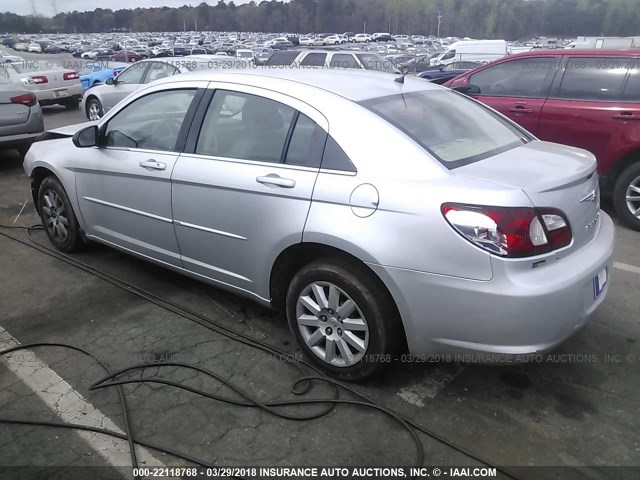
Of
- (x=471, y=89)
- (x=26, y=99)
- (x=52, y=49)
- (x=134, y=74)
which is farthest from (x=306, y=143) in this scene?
(x=52, y=49)

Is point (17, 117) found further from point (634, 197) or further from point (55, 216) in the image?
point (634, 197)

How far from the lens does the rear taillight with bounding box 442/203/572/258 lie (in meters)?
2.44

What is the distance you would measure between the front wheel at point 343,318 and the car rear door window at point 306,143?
561 millimetres

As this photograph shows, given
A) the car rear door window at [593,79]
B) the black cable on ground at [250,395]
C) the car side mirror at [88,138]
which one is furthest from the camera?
the car rear door window at [593,79]

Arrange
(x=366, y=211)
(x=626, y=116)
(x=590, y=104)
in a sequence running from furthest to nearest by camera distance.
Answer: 1. (x=590, y=104)
2. (x=626, y=116)
3. (x=366, y=211)

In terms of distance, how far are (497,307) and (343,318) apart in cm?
82

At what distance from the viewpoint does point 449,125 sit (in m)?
3.21

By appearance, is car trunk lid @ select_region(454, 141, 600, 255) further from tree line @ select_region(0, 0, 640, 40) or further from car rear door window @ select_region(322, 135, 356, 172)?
tree line @ select_region(0, 0, 640, 40)

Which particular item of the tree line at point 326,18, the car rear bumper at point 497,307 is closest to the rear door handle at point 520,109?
the car rear bumper at point 497,307

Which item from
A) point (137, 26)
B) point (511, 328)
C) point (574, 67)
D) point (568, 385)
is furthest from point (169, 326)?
point (137, 26)

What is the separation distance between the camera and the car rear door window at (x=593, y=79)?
566 centimetres

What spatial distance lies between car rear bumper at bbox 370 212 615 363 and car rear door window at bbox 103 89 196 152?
1.88 meters

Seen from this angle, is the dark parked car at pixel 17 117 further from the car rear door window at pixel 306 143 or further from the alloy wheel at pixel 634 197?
the alloy wheel at pixel 634 197

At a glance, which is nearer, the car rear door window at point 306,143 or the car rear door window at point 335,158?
the car rear door window at point 335,158
